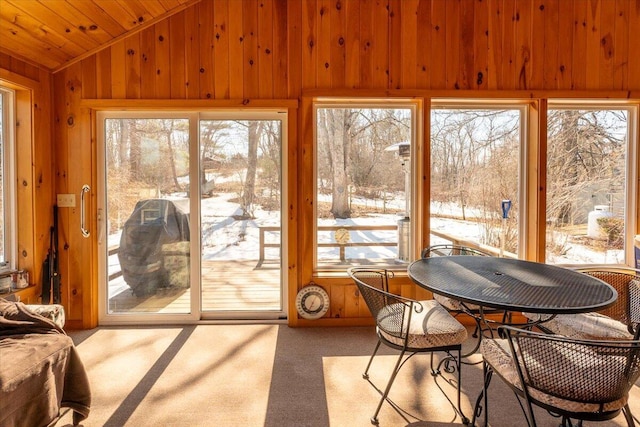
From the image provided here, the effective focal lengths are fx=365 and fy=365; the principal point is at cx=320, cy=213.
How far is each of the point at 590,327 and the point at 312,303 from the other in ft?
6.93

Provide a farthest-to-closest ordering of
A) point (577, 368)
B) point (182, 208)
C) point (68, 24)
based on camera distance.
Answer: point (182, 208) → point (68, 24) → point (577, 368)

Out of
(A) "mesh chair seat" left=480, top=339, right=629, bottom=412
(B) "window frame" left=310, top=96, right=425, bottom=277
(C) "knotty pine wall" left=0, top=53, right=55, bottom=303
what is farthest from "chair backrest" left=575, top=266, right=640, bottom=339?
(C) "knotty pine wall" left=0, top=53, right=55, bottom=303

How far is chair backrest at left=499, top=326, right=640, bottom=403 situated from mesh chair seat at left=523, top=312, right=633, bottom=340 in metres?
0.71

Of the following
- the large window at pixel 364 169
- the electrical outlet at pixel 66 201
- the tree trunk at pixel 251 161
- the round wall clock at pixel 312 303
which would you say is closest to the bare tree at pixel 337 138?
the large window at pixel 364 169

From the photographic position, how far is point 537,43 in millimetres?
3439

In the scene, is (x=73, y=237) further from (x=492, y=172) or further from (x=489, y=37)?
(x=489, y=37)

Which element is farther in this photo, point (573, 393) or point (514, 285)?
point (514, 285)

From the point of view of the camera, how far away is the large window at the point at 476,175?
355 centimetres

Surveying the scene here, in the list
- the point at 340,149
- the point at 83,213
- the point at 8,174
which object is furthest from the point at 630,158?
the point at 8,174

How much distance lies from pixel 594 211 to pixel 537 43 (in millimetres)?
1723

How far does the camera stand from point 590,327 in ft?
7.39

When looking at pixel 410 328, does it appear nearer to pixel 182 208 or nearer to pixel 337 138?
pixel 337 138

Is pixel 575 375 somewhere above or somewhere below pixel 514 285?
below

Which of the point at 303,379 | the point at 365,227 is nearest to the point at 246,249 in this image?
the point at 365,227
